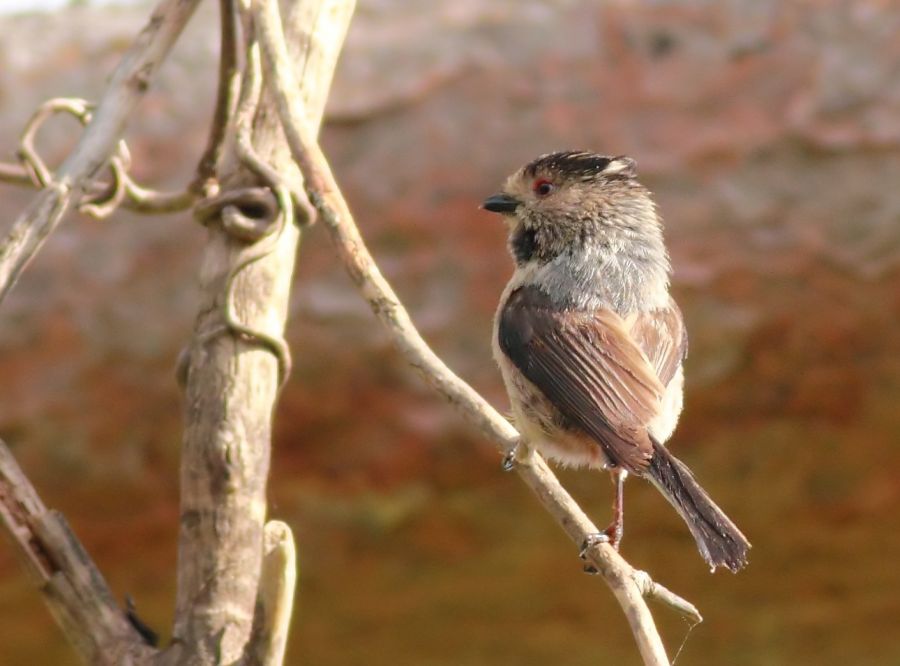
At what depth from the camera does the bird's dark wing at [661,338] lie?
9.80ft

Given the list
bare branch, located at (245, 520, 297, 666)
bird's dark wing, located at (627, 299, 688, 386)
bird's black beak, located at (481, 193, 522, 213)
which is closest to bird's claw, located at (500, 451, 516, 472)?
bare branch, located at (245, 520, 297, 666)

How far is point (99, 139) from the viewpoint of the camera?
2482 millimetres

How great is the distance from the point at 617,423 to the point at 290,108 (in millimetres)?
840

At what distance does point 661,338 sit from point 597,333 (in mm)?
139

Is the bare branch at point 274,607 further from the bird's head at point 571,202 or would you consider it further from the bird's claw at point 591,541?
the bird's head at point 571,202

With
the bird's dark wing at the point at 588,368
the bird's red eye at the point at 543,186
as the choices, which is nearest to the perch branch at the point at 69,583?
the bird's dark wing at the point at 588,368

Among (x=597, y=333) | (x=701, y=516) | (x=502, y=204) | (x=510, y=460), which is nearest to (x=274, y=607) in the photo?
(x=510, y=460)

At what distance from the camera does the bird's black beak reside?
3.37 m

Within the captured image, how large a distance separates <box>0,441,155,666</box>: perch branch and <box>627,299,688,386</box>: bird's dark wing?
1.19 meters

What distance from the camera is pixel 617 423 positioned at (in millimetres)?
2717

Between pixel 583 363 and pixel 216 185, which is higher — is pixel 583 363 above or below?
below

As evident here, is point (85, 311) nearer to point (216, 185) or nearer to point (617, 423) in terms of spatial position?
point (216, 185)

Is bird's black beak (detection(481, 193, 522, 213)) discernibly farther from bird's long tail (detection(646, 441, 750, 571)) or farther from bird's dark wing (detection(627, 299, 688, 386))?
bird's long tail (detection(646, 441, 750, 571))

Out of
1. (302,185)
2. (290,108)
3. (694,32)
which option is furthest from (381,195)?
(290,108)
